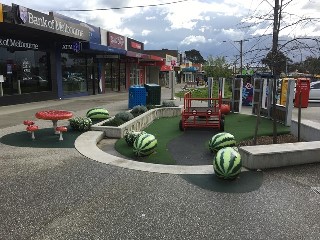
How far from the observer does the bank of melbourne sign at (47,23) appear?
567 inches

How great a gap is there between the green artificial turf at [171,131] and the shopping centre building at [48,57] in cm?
804

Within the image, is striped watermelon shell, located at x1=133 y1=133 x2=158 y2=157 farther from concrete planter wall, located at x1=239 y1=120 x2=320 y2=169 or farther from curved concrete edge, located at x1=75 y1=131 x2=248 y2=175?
concrete planter wall, located at x1=239 y1=120 x2=320 y2=169

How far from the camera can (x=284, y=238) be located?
3955 millimetres

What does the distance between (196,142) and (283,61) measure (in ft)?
10.8

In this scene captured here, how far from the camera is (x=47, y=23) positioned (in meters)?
16.4

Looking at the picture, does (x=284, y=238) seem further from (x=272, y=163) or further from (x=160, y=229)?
(x=272, y=163)

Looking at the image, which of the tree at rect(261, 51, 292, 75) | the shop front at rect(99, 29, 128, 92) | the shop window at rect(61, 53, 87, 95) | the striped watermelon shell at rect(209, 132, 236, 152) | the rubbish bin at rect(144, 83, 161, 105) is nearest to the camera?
the tree at rect(261, 51, 292, 75)

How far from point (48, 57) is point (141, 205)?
18.6 metres

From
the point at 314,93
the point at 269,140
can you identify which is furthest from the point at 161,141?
the point at 314,93

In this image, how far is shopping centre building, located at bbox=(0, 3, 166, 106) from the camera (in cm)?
1614

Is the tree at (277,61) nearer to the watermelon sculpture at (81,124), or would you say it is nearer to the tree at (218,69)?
the watermelon sculpture at (81,124)

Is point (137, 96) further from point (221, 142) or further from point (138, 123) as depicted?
point (221, 142)

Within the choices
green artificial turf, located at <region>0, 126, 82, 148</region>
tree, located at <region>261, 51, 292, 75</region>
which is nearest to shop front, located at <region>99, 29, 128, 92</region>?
green artificial turf, located at <region>0, 126, 82, 148</region>

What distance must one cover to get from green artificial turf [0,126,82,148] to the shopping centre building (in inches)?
256
